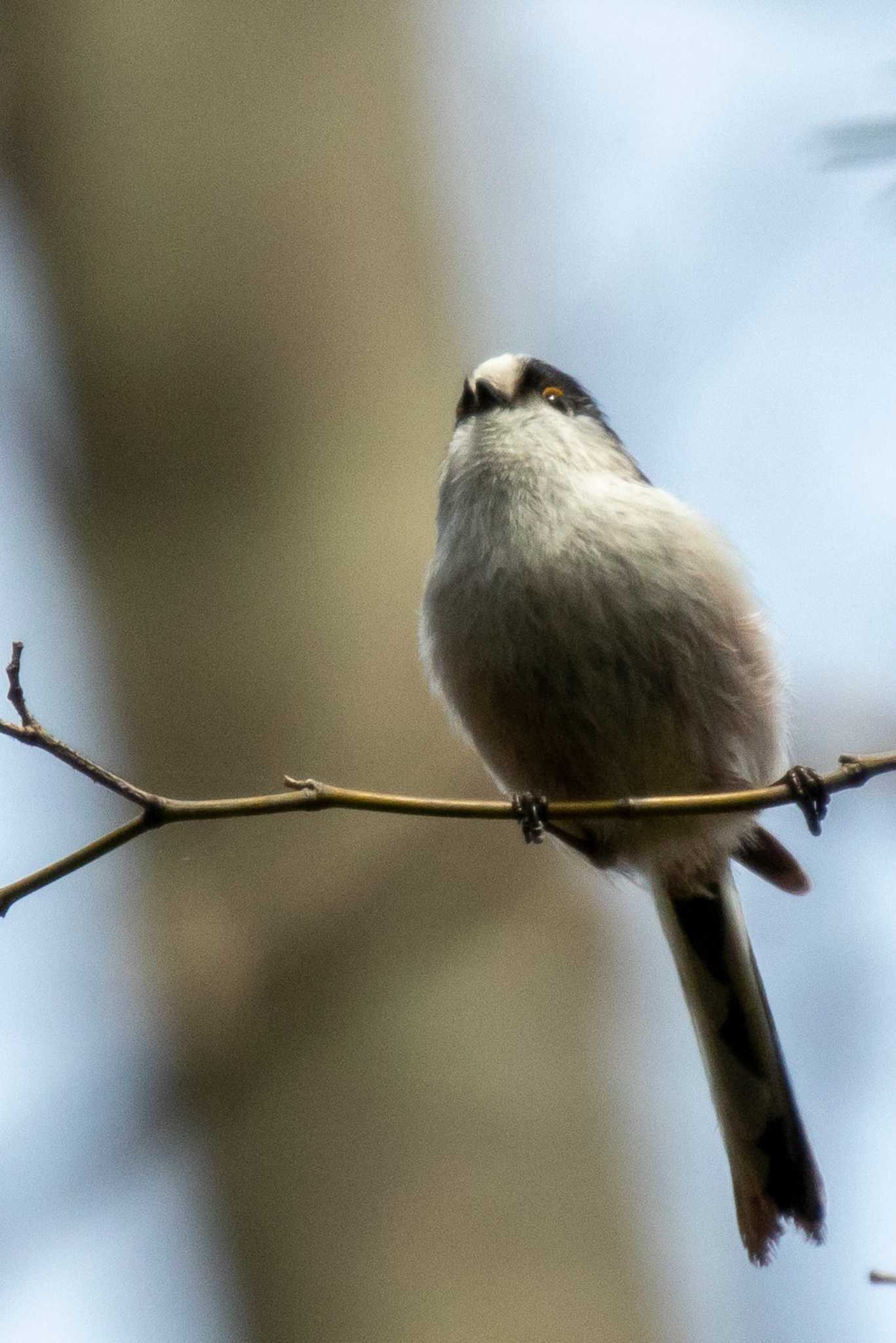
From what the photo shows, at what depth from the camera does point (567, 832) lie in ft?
9.39

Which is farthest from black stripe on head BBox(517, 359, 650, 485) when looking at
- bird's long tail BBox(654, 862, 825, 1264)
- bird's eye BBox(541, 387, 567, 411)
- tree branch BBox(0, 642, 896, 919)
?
tree branch BBox(0, 642, 896, 919)

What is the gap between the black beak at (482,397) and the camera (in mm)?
2982

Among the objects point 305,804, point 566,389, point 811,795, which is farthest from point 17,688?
point 566,389

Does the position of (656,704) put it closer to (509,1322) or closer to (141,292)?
(509,1322)

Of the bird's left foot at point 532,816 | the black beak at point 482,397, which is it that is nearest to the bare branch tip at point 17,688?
the bird's left foot at point 532,816

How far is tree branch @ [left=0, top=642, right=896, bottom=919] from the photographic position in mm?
1651

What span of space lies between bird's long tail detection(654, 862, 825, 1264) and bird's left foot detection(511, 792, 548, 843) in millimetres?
734

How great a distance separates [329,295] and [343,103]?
50 cm

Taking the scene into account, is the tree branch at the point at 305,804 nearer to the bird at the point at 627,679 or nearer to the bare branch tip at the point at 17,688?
the bare branch tip at the point at 17,688

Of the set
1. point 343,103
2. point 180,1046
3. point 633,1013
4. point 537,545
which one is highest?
point 343,103

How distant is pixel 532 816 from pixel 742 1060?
100cm

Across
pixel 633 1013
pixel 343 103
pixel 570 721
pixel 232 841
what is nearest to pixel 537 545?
pixel 570 721

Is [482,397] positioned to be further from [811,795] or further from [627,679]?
[811,795]

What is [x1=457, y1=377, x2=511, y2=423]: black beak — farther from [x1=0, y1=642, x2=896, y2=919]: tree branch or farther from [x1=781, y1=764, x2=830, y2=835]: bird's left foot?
[x1=0, y1=642, x2=896, y2=919]: tree branch
